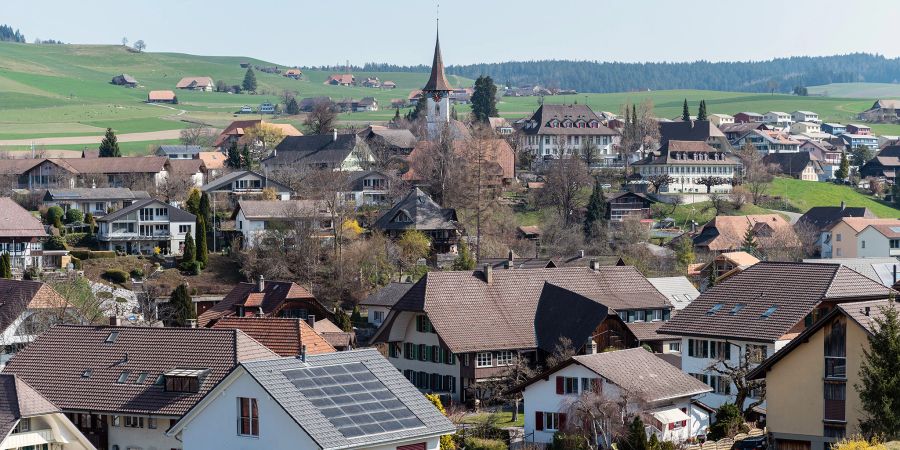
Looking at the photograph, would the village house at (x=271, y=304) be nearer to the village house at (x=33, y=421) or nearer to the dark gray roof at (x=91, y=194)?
the village house at (x=33, y=421)

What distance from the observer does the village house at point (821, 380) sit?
33094 millimetres

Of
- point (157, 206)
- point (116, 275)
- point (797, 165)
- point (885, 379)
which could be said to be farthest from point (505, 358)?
point (797, 165)

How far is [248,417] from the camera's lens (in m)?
31.8

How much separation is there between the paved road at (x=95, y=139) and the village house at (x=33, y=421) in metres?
125

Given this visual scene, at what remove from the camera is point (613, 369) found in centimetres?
4212

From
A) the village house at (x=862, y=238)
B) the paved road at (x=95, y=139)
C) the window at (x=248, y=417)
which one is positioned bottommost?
the village house at (x=862, y=238)

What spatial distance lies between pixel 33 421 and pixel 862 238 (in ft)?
231

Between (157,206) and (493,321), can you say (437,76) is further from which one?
(493,321)

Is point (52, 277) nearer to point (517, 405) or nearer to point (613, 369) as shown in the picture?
point (517, 405)

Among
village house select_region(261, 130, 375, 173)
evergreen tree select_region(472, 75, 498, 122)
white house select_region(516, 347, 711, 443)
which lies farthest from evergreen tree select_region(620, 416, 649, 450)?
evergreen tree select_region(472, 75, 498, 122)

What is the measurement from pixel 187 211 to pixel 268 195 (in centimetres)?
794

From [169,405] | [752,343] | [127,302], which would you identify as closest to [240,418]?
[169,405]

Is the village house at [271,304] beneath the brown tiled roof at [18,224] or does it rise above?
beneath

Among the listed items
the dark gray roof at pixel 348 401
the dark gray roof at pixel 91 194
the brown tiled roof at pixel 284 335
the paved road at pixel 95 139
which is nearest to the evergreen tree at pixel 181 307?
the brown tiled roof at pixel 284 335
